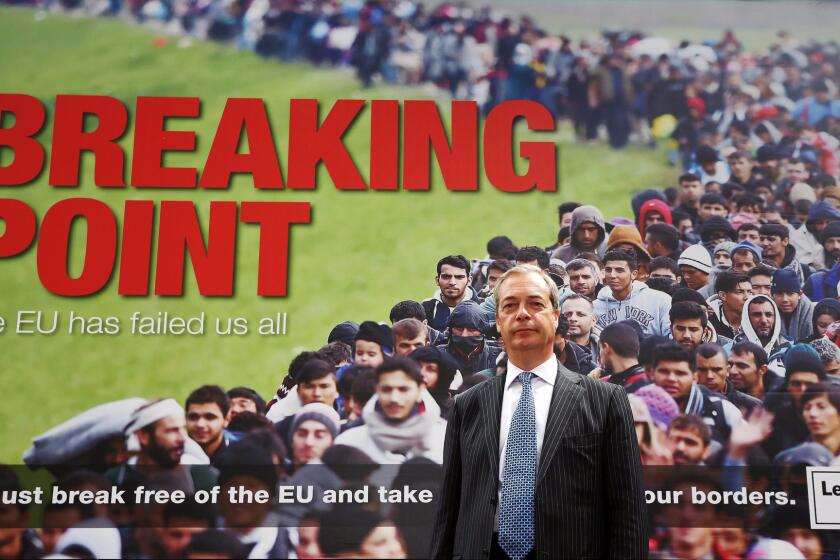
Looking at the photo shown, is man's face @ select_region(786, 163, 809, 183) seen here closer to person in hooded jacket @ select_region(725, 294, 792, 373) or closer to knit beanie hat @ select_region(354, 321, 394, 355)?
person in hooded jacket @ select_region(725, 294, 792, 373)

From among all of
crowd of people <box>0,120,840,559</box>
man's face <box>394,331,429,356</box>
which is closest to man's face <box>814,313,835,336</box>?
crowd of people <box>0,120,840,559</box>

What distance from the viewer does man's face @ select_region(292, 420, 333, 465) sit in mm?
3467

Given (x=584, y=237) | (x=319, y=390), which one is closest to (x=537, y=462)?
(x=319, y=390)

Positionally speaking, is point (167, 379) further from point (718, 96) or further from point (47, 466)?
point (718, 96)

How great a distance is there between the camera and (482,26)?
4078 mm

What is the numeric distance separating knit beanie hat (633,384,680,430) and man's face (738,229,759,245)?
861mm

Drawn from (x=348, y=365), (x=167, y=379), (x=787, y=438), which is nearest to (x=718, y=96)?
(x=787, y=438)

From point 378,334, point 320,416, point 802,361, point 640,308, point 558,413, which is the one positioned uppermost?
point 640,308

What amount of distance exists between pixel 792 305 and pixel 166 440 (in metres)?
2.84

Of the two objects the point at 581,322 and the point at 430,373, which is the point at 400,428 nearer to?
the point at 430,373

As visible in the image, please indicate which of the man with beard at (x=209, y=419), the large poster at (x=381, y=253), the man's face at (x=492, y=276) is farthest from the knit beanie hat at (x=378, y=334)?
the man with beard at (x=209, y=419)

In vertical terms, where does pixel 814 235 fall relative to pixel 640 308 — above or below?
above

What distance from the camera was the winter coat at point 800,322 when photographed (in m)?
3.65

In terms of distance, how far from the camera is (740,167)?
12.9ft
